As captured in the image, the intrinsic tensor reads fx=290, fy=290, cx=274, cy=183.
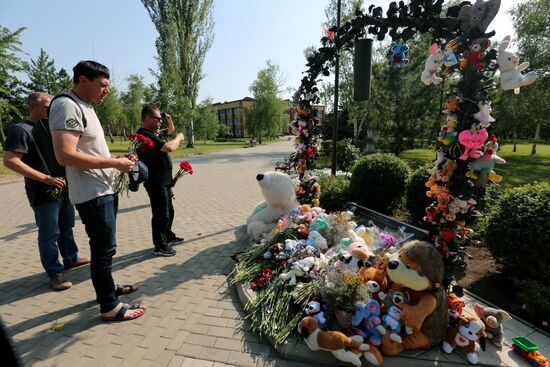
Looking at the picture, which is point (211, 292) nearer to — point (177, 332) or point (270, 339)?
point (177, 332)

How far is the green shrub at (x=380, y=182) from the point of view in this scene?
5895 mm

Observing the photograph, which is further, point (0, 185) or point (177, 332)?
point (0, 185)

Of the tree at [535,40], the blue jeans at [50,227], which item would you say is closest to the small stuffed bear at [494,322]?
the blue jeans at [50,227]

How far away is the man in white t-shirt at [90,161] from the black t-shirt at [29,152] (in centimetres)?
116

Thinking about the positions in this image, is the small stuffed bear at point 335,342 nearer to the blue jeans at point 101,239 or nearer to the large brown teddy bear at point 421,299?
the large brown teddy bear at point 421,299

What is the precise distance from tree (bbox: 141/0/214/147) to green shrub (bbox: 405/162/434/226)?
77.6 feet

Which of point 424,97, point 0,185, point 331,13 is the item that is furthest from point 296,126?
point 331,13

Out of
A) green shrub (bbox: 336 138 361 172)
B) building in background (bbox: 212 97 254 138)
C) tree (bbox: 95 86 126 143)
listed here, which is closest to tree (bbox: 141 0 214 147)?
tree (bbox: 95 86 126 143)

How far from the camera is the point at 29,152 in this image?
3.36 meters

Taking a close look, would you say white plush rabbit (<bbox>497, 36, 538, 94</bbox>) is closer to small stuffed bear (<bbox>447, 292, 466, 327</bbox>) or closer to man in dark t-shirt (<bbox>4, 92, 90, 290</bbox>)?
small stuffed bear (<bbox>447, 292, 466, 327</bbox>)

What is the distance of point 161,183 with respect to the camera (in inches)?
164

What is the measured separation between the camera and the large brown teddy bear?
2350 mm

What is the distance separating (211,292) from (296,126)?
128 inches

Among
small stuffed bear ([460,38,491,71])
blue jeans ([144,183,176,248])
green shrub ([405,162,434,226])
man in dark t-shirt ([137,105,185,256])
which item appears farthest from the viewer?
green shrub ([405,162,434,226])
